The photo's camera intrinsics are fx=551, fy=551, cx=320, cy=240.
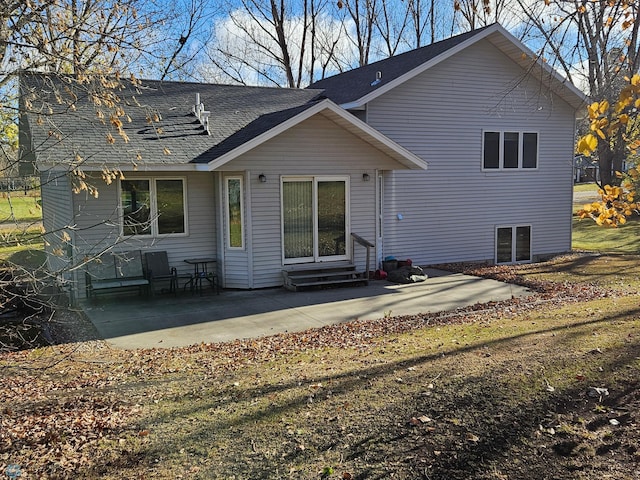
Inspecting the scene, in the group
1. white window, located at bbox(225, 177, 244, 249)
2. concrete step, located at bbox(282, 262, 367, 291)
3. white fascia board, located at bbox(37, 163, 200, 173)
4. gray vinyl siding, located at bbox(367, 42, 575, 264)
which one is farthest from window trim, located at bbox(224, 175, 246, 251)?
gray vinyl siding, located at bbox(367, 42, 575, 264)

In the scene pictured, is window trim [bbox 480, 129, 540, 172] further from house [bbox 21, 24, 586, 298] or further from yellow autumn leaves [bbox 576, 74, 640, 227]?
yellow autumn leaves [bbox 576, 74, 640, 227]

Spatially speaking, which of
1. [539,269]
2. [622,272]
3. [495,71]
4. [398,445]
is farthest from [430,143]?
[398,445]

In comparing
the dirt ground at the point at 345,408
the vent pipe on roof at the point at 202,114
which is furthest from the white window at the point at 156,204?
the dirt ground at the point at 345,408

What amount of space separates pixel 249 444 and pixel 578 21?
608cm

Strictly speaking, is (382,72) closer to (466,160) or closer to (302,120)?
(466,160)

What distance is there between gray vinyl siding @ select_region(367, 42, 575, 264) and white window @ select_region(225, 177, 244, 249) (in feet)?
14.4

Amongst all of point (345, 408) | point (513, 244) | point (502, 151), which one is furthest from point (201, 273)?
point (513, 244)

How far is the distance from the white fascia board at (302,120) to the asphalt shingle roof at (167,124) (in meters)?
0.20

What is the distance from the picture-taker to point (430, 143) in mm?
15297

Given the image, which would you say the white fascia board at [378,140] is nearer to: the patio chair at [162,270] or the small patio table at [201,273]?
the small patio table at [201,273]

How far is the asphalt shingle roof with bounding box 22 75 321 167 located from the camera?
35.4ft

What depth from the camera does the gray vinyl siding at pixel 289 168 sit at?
1197 cm

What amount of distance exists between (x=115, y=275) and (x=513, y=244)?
11560mm

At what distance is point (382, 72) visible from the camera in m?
16.5
